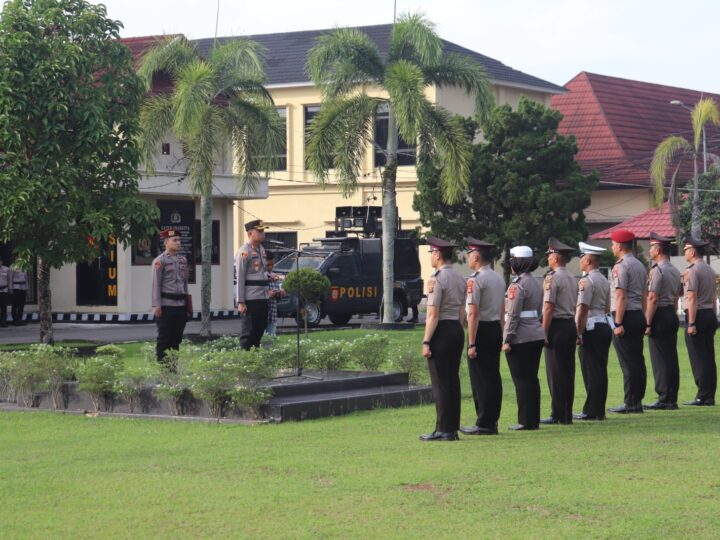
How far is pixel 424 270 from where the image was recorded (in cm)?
5269

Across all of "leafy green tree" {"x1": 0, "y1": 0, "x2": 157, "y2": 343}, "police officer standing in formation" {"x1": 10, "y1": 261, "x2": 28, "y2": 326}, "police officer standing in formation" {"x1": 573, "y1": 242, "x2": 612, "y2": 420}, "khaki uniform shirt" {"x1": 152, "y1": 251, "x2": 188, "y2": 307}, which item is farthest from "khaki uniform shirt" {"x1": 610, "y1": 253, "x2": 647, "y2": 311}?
"police officer standing in formation" {"x1": 10, "y1": 261, "x2": 28, "y2": 326}

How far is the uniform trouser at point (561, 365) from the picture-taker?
45.9 ft

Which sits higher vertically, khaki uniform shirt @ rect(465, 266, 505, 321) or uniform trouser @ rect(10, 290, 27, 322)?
khaki uniform shirt @ rect(465, 266, 505, 321)

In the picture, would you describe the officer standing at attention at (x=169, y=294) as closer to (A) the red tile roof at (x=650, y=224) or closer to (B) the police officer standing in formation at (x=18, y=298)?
(B) the police officer standing in formation at (x=18, y=298)

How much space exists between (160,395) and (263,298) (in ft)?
10.6

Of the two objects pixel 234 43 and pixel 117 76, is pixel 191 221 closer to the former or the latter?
pixel 234 43

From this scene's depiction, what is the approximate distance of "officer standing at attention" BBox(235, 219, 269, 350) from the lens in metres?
17.3

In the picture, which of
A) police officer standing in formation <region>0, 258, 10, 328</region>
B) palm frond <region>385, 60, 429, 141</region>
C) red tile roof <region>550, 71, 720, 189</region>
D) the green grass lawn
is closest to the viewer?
the green grass lawn

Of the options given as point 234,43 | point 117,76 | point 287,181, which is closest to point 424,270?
point 287,181

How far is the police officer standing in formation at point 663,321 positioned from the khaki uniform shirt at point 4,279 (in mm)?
21688

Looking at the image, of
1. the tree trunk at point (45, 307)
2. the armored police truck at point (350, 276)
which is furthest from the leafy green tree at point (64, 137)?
the armored police truck at point (350, 276)

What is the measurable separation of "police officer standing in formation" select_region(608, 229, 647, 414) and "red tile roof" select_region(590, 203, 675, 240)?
121ft

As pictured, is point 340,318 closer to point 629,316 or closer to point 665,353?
point 665,353

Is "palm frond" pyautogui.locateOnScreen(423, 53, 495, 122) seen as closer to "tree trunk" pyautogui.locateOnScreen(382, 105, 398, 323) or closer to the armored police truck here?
"tree trunk" pyautogui.locateOnScreen(382, 105, 398, 323)
